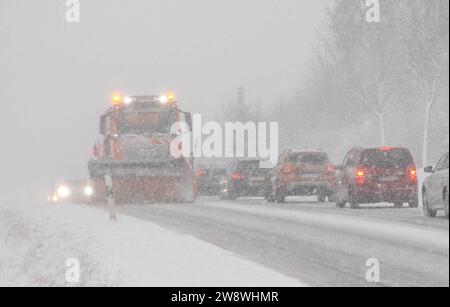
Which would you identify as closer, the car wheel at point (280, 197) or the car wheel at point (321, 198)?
the car wheel at point (280, 197)

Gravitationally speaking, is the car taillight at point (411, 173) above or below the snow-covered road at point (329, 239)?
above

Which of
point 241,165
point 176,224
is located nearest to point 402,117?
point 241,165

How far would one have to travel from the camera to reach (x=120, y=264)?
1345 centimetres

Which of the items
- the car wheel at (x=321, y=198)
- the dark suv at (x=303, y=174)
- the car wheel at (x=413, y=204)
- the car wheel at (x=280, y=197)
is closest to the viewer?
the car wheel at (x=413, y=204)

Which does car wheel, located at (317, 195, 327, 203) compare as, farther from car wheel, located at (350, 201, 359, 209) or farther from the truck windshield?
car wheel, located at (350, 201, 359, 209)

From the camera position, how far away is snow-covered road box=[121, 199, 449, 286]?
39.6ft

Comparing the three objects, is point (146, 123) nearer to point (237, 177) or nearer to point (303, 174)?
point (237, 177)

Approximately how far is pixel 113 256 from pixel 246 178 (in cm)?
Result: 2204

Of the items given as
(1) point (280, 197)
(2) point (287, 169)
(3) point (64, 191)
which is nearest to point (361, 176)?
(2) point (287, 169)

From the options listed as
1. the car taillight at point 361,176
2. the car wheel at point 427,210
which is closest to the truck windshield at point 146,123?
the car taillight at point 361,176

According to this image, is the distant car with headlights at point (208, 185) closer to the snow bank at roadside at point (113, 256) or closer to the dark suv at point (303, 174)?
the dark suv at point (303, 174)

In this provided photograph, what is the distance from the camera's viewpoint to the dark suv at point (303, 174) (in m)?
30.3
